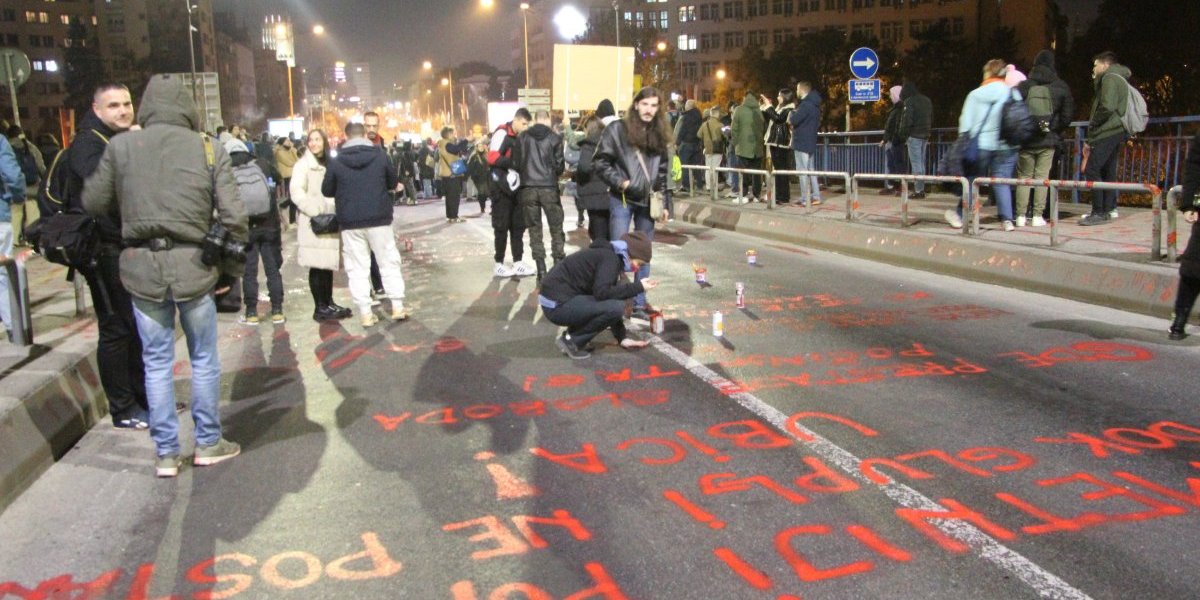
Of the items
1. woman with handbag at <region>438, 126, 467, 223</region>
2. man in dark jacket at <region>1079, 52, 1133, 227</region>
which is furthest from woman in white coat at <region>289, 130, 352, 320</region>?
woman with handbag at <region>438, 126, 467, 223</region>

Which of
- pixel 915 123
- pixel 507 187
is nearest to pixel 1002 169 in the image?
pixel 915 123

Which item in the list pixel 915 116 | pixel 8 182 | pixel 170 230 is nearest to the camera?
pixel 170 230

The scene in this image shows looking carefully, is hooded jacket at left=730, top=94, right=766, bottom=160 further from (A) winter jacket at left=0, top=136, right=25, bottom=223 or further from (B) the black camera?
(B) the black camera

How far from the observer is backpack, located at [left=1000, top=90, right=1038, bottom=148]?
1248 centimetres

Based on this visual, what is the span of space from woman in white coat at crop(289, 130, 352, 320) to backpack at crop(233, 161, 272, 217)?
0.97 metres

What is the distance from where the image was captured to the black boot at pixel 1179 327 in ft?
25.1

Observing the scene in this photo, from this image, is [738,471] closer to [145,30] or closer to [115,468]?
[115,468]

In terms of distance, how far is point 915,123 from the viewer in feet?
55.7

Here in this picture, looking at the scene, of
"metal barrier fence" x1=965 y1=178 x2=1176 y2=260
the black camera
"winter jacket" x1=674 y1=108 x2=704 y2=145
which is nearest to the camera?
A: the black camera

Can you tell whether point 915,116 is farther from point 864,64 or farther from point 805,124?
point 864,64

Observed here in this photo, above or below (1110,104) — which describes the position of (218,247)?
below

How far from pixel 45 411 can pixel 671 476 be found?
3.70m

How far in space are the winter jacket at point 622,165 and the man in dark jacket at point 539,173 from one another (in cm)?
247

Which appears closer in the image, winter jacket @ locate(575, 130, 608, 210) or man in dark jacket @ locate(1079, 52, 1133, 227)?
winter jacket @ locate(575, 130, 608, 210)
